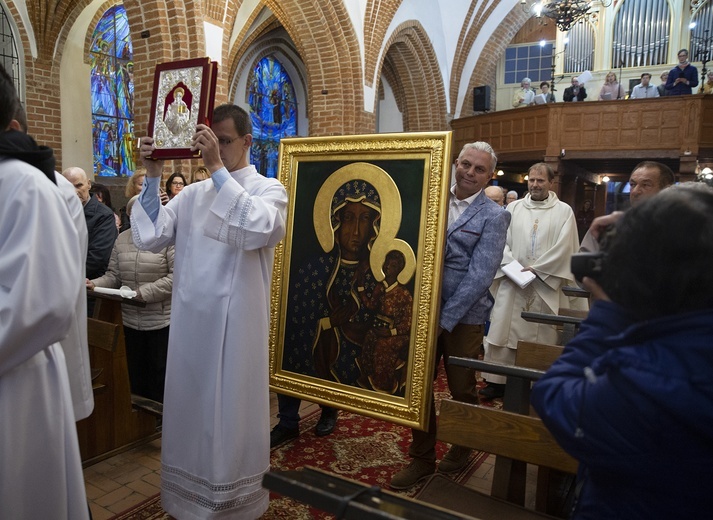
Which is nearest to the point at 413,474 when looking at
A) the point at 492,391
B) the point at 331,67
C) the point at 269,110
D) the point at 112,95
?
the point at 492,391

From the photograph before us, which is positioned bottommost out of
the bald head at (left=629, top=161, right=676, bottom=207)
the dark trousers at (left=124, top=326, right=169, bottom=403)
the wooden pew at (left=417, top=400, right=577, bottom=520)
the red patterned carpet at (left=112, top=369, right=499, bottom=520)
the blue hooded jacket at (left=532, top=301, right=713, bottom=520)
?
the red patterned carpet at (left=112, top=369, right=499, bottom=520)

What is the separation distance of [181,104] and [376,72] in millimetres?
9289

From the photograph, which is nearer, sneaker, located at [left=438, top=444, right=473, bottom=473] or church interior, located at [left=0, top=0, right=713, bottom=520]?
sneaker, located at [left=438, top=444, right=473, bottom=473]

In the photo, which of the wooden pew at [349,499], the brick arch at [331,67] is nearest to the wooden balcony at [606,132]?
the brick arch at [331,67]

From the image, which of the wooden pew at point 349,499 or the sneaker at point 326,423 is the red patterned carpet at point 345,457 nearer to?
the sneaker at point 326,423

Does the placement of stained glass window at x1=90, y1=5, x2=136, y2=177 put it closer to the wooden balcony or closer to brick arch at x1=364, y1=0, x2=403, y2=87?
brick arch at x1=364, y1=0, x2=403, y2=87

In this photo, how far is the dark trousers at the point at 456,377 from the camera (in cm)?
302

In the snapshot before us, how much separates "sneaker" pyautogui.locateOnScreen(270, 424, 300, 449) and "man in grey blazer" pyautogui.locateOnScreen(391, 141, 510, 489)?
0.88 metres

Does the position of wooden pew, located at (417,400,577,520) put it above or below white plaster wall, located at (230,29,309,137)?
below

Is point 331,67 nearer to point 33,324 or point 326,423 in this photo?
point 326,423

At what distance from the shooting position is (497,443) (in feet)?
6.39

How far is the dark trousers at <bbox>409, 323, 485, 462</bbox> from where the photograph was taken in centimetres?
302

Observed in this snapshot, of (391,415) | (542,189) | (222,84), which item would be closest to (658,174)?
(542,189)

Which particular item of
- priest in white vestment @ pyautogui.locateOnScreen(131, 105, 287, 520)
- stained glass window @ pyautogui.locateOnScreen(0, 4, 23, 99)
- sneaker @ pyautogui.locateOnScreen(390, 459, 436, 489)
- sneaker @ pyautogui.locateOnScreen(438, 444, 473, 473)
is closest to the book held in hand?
sneaker @ pyautogui.locateOnScreen(438, 444, 473, 473)
